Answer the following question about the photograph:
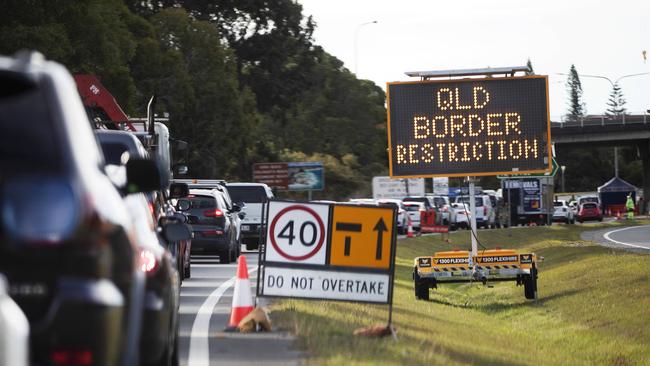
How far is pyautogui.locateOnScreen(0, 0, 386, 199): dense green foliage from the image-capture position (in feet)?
148

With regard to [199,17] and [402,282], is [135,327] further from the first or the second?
[199,17]

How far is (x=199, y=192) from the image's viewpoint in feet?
107

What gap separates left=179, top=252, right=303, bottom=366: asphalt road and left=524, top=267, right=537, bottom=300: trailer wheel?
283 inches

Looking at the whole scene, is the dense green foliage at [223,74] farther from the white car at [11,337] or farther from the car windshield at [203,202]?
the white car at [11,337]

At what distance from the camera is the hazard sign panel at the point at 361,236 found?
618 inches

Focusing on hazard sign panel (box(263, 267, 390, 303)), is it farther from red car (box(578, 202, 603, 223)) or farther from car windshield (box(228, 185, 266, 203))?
red car (box(578, 202, 603, 223))

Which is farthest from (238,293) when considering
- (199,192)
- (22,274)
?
(199,192)

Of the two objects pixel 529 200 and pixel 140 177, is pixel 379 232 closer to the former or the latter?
pixel 140 177

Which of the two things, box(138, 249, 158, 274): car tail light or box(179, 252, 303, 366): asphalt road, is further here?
box(179, 252, 303, 366): asphalt road

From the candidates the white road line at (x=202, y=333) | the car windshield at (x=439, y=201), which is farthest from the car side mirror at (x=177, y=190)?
the car windshield at (x=439, y=201)

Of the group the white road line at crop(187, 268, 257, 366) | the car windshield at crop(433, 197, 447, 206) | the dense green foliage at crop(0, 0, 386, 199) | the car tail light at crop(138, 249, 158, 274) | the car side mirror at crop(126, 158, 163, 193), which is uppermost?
the dense green foliage at crop(0, 0, 386, 199)

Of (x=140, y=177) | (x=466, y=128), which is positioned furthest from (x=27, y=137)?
(x=466, y=128)

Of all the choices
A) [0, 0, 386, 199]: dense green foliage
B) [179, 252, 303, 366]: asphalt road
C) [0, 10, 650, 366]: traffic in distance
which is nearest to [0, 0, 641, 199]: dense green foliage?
[0, 0, 386, 199]: dense green foliage

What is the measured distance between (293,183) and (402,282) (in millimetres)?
56517
